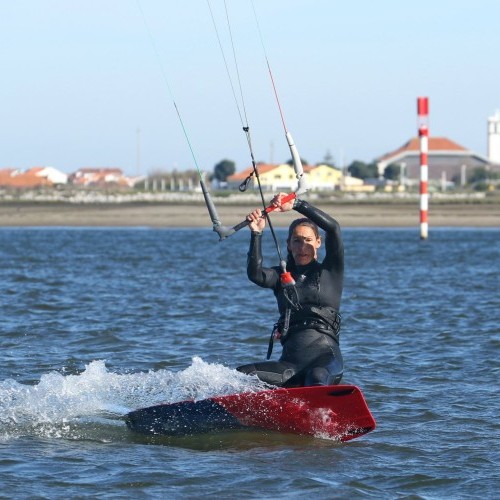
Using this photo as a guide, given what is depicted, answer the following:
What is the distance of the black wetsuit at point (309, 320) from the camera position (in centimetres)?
893

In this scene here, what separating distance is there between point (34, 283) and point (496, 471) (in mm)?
17781

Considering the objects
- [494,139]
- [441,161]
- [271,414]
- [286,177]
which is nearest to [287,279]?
[271,414]

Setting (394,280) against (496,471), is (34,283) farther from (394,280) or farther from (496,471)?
(496,471)

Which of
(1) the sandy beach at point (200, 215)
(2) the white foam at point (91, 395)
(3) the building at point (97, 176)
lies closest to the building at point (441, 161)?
(3) the building at point (97, 176)

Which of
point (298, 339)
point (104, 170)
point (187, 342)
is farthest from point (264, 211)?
point (104, 170)

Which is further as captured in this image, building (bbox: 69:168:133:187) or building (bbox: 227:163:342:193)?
building (bbox: 69:168:133:187)

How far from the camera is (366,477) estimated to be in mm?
8227

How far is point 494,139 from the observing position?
13912cm

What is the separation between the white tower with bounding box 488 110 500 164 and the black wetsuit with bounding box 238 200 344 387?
435 ft

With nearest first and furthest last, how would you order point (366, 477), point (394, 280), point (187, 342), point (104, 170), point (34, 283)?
1. point (366, 477)
2. point (187, 342)
3. point (34, 283)
4. point (394, 280)
5. point (104, 170)

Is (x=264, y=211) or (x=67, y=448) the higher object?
(x=264, y=211)

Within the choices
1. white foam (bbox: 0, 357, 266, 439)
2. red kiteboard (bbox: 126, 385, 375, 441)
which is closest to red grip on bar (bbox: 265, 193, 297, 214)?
red kiteboard (bbox: 126, 385, 375, 441)

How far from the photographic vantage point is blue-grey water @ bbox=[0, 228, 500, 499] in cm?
812

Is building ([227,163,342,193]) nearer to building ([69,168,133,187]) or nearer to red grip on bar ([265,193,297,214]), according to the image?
building ([69,168,133,187])
